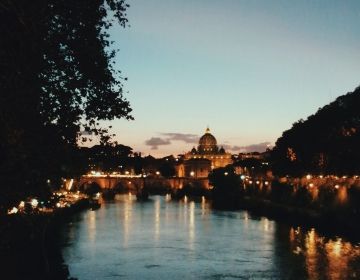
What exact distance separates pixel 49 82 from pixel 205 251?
32579mm

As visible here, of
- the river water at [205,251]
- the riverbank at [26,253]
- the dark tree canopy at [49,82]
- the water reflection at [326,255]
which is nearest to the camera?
the dark tree canopy at [49,82]

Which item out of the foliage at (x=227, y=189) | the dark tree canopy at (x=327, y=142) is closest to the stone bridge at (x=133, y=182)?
the foliage at (x=227, y=189)

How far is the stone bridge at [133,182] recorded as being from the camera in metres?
160

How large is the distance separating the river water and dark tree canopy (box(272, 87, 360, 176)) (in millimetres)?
9030

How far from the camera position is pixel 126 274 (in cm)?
3534

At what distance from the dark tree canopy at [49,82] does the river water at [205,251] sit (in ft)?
63.6

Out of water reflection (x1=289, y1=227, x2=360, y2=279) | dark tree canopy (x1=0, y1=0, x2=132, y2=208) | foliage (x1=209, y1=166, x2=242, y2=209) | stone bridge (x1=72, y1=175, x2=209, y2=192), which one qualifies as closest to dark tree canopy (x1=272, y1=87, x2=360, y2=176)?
water reflection (x1=289, y1=227, x2=360, y2=279)

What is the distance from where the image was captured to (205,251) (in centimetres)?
4612

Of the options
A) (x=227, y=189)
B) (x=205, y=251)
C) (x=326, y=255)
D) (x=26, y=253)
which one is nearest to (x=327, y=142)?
(x=205, y=251)

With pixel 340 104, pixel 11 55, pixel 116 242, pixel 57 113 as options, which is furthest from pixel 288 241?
pixel 11 55

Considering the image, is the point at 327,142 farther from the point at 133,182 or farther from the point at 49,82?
the point at 133,182

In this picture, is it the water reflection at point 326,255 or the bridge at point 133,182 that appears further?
the bridge at point 133,182

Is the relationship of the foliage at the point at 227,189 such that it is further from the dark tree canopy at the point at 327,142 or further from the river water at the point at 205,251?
the river water at the point at 205,251

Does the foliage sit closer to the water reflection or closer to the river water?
the river water
